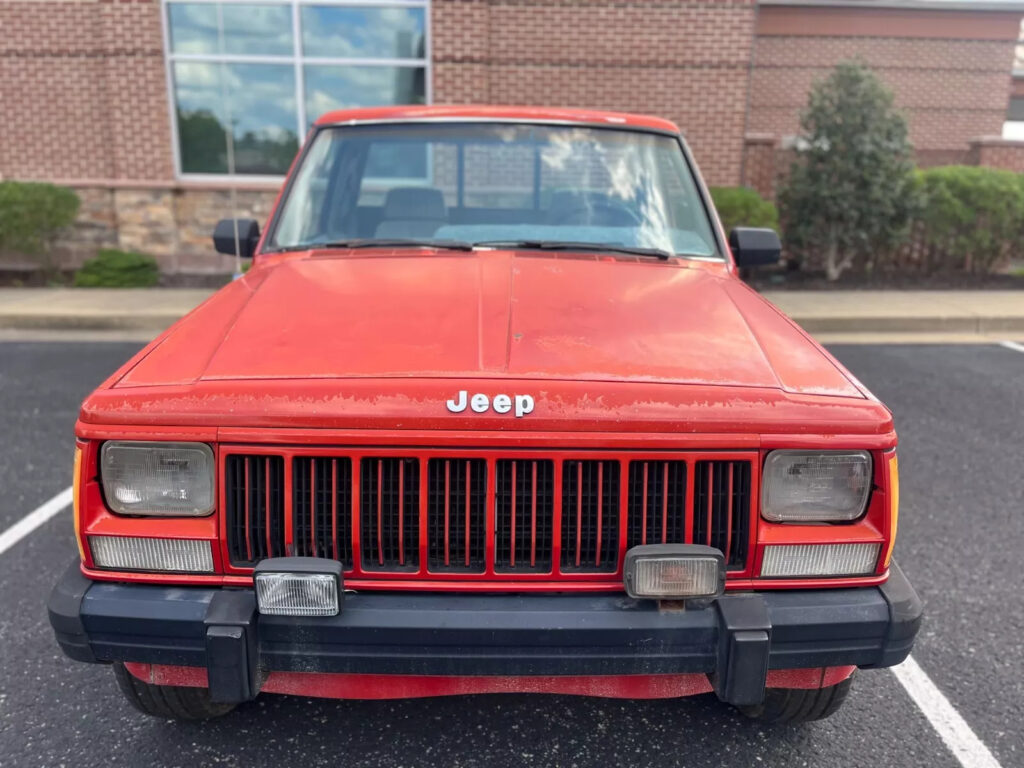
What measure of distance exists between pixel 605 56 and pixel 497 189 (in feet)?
26.0

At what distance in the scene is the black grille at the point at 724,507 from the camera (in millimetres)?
1993

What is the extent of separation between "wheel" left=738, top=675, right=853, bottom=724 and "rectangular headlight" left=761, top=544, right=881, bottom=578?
47 centimetres

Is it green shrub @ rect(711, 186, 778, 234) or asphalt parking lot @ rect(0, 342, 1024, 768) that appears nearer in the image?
asphalt parking lot @ rect(0, 342, 1024, 768)

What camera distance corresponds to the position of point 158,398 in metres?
1.98

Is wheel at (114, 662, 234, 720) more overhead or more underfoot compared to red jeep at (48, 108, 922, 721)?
more underfoot

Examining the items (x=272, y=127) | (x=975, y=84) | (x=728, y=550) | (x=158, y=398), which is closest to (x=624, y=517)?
(x=728, y=550)

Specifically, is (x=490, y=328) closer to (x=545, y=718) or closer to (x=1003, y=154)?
(x=545, y=718)

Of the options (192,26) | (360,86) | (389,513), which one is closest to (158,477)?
(389,513)

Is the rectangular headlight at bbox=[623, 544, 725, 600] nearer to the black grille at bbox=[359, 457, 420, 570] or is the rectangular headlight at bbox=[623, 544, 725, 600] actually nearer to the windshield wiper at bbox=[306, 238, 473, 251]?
the black grille at bbox=[359, 457, 420, 570]

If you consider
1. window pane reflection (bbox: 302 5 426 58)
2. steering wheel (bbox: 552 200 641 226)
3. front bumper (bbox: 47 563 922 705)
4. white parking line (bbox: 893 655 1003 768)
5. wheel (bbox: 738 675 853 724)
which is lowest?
white parking line (bbox: 893 655 1003 768)

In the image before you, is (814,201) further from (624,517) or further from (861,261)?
(624,517)

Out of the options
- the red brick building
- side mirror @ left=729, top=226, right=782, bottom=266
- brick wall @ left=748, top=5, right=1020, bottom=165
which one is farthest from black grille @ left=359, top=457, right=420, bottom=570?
brick wall @ left=748, top=5, right=1020, bottom=165

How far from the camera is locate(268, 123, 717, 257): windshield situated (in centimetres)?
332

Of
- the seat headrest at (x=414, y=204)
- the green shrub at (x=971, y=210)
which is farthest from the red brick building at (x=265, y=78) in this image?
the seat headrest at (x=414, y=204)
